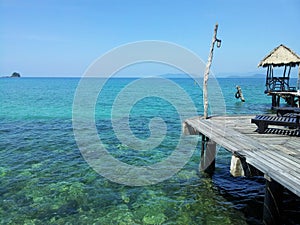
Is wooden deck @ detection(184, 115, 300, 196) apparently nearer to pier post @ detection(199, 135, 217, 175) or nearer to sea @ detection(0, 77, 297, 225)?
pier post @ detection(199, 135, 217, 175)

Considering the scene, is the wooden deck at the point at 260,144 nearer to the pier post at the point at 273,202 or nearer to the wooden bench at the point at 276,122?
the wooden bench at the point at 276,122

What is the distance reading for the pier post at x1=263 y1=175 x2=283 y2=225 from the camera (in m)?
5.54

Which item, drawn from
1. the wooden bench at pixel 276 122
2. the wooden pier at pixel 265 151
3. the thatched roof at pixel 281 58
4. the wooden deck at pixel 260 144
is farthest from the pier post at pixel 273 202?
the thatched roof at pixel 281 58

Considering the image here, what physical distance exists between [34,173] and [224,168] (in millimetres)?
7446

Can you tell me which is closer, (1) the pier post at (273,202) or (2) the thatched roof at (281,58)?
(1) the pier post at (273,202)

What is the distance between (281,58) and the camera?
24.9 m

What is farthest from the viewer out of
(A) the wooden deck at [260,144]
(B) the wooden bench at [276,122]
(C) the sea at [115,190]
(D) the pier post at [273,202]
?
(B) the wooden bench at [276,122]

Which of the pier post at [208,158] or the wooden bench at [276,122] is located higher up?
the wooden bench at [276,122]

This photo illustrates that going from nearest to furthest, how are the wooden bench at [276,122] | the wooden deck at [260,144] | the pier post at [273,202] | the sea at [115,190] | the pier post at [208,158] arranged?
1. the wooden deck at [260,144]
2. the pier post at [273,202]
3. the sea at [115,190]
4. the wooden bench at [276,122]
5. the pier post at [208,158]

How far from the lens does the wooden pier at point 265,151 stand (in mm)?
4961

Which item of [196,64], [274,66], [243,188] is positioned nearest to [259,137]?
[243,188]

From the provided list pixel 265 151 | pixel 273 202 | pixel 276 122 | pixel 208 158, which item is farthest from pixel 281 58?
pixel 273 202

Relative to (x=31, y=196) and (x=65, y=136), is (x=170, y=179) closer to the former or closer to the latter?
(x=31, y=196)

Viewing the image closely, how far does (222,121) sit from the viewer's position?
32.6 ft
